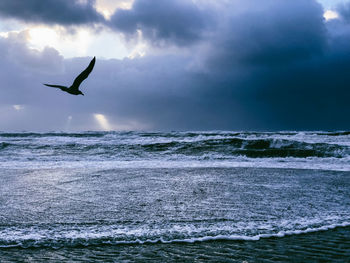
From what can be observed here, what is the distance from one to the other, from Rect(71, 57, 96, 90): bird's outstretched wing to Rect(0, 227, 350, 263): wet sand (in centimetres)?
338

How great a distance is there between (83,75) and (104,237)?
3341 mm

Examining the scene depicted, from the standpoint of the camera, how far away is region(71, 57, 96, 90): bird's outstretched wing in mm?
5257

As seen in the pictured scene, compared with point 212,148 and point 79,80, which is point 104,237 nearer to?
point 79,80

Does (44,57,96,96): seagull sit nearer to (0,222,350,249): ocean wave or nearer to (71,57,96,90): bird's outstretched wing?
(71,57,96,90): bird's outstretched wing

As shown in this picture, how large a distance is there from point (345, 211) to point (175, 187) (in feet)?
7.30

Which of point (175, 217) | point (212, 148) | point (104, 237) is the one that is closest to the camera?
point (104, 237)

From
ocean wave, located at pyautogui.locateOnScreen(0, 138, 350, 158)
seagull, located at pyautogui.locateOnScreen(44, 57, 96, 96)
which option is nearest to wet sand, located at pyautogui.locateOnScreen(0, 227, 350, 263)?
seagull, located at pyautogui.locateOnScreen(44, 57, 96, 96)

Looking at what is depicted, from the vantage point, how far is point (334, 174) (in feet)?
21.0

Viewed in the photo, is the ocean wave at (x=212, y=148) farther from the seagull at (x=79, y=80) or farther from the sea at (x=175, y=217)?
the seagull at (x=79, y=80)

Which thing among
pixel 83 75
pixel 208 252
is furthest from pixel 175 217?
pixel 83 75

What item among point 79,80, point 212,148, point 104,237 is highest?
point 79,80

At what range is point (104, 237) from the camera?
2.65 m

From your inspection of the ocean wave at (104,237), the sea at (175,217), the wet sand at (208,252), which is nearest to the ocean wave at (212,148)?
the sea at (175,217)

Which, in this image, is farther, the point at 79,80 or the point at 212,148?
the point at 212,148
